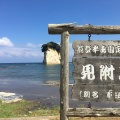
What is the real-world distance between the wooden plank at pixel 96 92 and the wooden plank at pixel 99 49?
0.64 meters

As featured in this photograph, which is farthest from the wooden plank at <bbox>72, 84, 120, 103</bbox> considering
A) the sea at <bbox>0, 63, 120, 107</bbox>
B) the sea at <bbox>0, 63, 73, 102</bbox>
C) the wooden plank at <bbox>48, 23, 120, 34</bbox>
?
the sea at <bbox>0, 63, 73, 102</bbox>

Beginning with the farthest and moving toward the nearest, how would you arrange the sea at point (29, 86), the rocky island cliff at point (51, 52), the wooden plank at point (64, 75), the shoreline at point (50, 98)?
1. the rocky island cliff at point (51, 52)
2. the sea at point (29, 86)
3. the shoreline at point (50, 98)
4. the wooden plank at point (64, 75)

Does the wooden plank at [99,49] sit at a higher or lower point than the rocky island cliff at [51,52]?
lower

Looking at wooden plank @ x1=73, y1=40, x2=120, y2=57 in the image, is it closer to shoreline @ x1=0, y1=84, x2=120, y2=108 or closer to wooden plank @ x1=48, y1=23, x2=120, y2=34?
wooden plank @ x1=48, y1=23, x2=120, y2=34

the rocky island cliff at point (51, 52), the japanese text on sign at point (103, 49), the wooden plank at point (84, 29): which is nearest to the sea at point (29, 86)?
the wooden plank at point (84, 29)

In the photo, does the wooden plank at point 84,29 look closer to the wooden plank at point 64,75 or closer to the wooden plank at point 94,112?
the wooden plank at point 64,75

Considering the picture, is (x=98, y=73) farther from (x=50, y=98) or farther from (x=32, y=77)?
(x=32, y=77)

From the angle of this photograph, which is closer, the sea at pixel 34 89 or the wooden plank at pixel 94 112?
the wooden plank at pixel 94 112

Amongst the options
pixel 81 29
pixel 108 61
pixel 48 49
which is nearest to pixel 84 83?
pixel 108 61

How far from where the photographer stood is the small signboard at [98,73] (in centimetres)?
577

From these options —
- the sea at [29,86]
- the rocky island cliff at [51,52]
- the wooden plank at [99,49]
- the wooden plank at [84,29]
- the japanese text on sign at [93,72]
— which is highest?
the rocky island cliff at [51,52]

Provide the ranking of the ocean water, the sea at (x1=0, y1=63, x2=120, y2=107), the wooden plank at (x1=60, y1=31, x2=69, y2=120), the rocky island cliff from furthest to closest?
the rocky island cliff
the ocean water
the sea at (x1=0, y1=63, x2=120, y2=107)
the wooden plank at (x1=60, y1=31, x2=69, y2=120)

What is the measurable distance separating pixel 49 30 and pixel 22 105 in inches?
466

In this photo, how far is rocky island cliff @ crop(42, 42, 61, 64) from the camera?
136875mm
